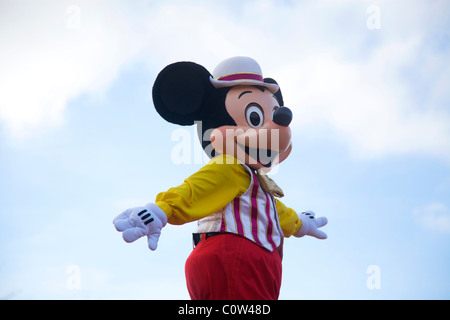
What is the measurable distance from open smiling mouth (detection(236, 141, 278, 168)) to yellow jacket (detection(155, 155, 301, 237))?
0.37 feet

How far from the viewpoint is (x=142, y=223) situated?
106 inches

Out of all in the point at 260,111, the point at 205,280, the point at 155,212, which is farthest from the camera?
the point at 260,111

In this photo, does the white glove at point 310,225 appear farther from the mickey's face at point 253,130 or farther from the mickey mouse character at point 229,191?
the mickey's face at point 253,130

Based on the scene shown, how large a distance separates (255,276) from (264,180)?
2.32 ft

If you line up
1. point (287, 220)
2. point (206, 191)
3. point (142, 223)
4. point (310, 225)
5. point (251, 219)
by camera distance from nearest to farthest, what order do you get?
point (142, 223)
point (206, 191)
point (251, 219)
point (287, 220)
point (310, 225)

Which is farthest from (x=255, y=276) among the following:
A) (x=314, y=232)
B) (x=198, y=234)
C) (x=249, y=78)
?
(x=249, y=78)

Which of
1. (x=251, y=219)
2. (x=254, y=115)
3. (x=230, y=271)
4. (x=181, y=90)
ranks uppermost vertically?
(x=181, y=90)

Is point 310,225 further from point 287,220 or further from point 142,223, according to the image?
point 142,223

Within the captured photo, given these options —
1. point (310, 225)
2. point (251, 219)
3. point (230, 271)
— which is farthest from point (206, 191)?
point (310, 225)

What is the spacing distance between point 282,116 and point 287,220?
84 cm

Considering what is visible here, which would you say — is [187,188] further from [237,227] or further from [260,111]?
[260,111]

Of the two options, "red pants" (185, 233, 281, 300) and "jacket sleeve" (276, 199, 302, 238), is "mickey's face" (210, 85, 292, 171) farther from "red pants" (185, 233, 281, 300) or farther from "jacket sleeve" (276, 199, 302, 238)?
"red pants" (185, 233, 281, 300)

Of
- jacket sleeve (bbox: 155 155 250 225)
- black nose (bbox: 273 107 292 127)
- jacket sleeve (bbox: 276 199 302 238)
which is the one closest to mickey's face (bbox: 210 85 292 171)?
black nose (bbox: 273 107 292 127)
